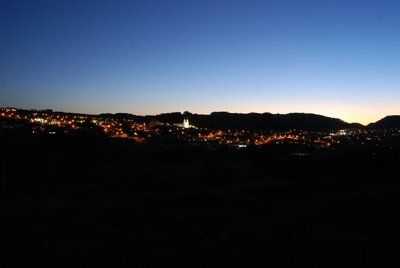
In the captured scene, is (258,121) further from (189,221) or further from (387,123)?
(189,221)

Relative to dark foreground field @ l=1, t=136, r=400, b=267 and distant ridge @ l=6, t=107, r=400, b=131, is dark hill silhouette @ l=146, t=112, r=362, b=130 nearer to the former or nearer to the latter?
distant ridge @ l=6, t=107, r=400, b=131

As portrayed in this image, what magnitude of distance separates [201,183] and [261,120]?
14376cm

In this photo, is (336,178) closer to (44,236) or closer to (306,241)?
(306,241)

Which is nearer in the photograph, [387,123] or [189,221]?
[189,221]

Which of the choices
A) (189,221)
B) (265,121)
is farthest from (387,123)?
(189,221)

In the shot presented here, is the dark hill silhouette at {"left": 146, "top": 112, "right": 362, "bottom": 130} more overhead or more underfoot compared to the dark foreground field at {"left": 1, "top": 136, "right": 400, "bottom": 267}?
more overhead

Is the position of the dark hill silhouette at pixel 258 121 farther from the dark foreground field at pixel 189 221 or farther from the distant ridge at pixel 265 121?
the dark foreground field at pixel 189 221

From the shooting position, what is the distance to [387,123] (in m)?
168

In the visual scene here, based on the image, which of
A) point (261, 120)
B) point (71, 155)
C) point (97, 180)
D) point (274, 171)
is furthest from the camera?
point (261, 120)

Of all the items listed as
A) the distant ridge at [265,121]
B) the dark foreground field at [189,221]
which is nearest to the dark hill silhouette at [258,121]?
the distant ridge at [265,121]

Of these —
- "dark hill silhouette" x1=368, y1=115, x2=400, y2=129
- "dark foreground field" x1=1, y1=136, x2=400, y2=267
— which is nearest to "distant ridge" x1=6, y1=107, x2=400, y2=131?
"dark hill silhouette" x1=368, y1=115, x2=400, y2=129

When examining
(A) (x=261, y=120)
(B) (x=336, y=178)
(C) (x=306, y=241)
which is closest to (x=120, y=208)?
(C) (x=306, y=241)

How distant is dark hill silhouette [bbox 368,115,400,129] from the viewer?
16319 centimetres

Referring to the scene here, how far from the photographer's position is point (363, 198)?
63.2 ft
